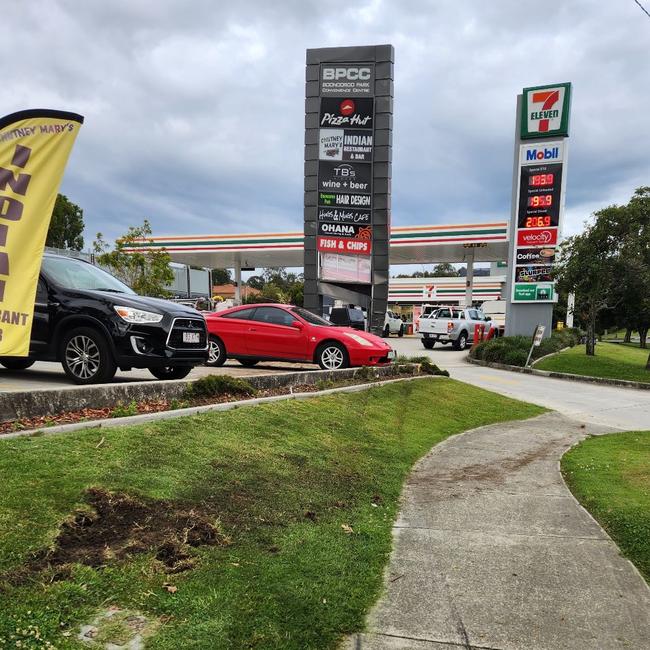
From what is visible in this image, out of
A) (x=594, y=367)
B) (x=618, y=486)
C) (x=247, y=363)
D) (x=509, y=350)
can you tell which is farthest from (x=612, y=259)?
(x=618, y=486)

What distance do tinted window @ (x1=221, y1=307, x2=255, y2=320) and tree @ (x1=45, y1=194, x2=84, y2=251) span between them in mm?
44477

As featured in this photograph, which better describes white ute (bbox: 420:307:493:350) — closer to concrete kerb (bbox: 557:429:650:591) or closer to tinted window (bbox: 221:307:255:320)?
tinted window (bbox: 221:307:255:320)

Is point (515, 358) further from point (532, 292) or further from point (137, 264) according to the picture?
point (137, 264)

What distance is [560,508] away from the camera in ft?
16.2

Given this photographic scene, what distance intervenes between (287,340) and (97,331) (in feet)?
17.2

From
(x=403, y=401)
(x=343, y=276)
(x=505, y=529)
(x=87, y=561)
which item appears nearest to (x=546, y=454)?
(x=403, y=401)

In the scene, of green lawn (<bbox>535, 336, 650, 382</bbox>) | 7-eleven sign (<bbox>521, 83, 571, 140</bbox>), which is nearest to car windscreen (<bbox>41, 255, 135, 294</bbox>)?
green lawn (<bbox>535, 336, 650, 382</bbox>)

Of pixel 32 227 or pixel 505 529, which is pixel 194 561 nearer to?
pixel 505 529

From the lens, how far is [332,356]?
1165 cm

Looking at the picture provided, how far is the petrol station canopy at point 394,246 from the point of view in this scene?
127 feet

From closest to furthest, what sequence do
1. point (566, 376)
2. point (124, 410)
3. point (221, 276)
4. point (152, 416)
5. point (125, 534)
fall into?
point (125, 534) → point (152, 416) → point (124, 410) → point (566, 376) → point (221, 276)

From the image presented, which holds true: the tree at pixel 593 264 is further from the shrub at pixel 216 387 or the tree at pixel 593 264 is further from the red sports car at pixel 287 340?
the shrub at pixel 216 387

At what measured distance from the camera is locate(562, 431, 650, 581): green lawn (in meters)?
4.16

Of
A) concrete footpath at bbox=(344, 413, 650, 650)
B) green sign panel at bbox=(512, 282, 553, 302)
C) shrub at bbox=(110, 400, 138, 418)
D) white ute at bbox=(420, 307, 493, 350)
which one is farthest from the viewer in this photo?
white ute at bbox=(420, 307, 493, 350)
